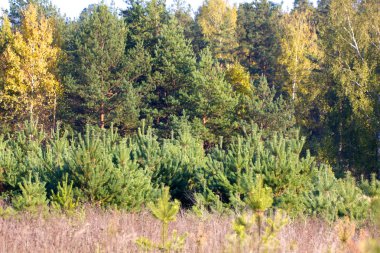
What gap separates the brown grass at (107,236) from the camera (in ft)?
22.9

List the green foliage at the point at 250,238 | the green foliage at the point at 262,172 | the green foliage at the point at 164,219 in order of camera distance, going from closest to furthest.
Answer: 1. the green foliage at the point at 250,238
2. the green foliage at the point at 164,219
3. the green foliage at the point at 262,172

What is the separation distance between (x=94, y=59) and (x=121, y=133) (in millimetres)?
3989

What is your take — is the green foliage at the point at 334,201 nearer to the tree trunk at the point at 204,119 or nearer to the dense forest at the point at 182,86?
the dense forest at the point at 182,86

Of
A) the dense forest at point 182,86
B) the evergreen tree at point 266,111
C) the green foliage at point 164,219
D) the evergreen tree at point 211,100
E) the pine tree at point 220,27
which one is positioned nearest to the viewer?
the green foliage at point 164,219

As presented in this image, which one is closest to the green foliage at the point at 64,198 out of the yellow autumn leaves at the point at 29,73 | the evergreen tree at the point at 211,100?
the evergreen tree at the point at 211,100

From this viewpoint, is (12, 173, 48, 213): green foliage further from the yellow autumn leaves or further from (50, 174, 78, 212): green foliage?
the yellow autumn leaves

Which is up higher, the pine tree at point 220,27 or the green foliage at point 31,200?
the pine tree at point 220,27

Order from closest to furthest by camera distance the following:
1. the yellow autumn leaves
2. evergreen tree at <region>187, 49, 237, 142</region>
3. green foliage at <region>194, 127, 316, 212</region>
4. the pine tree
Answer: green foliage at <region>194, 127, 316, 212</region>, evergreen tree at <region>187, 49, 237, 142</region>, the yellow autumn leaves, the pine tree

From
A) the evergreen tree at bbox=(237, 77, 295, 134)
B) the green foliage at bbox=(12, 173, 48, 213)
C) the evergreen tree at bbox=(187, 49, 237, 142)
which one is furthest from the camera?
the evergreen tree at bbox=(187, 49, 237, 142)

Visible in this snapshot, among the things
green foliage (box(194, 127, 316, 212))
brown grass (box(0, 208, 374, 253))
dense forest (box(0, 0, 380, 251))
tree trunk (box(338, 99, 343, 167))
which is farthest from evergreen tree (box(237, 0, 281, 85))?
brown grass (box(0, 208, 374, 253))

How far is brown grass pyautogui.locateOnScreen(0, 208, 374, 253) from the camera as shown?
22.9 ft

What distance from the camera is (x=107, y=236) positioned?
295 inches

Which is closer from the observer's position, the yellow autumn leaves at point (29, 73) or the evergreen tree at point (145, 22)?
the yellow autumn leaves at point (29, 73)

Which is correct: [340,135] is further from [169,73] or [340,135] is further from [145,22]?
[145,22]
